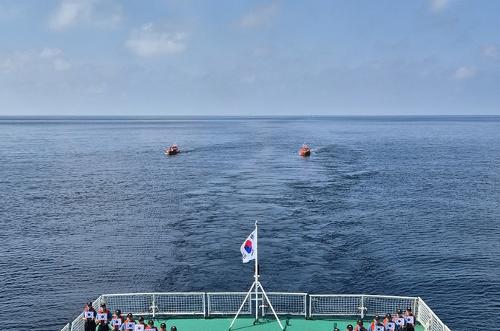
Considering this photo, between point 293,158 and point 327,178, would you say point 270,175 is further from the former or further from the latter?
point 293,158

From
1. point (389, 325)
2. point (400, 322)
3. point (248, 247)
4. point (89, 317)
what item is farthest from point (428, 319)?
point (89, 317)

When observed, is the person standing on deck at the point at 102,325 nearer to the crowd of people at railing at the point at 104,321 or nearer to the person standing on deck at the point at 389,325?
the crowd of people at railing at the point at 104,321

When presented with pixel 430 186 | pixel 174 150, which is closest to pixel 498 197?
pixel 430 186

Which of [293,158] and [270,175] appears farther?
[293,158]

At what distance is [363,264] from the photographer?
4891cm

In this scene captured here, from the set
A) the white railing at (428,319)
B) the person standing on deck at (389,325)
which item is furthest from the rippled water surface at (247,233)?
the person standing on deck at (389,325)

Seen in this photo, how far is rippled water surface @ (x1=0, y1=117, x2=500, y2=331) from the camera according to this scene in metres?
43.7

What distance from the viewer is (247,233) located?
195 ft

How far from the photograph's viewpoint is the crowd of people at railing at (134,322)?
2058 centimetres

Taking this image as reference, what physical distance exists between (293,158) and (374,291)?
305 ft

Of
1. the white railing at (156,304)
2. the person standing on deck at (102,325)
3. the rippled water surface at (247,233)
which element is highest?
the person standing on deck at (102,325)

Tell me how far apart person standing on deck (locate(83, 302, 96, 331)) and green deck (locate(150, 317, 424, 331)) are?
285 cm

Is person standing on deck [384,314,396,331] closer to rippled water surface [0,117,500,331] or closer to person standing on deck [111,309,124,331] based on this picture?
person standing on deck [111,309,124,331]

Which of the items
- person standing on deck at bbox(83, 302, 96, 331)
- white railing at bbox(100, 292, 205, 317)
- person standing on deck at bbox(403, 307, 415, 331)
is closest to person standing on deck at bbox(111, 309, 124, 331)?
person standing on deck at bbox(83, 302, 96, 331)
